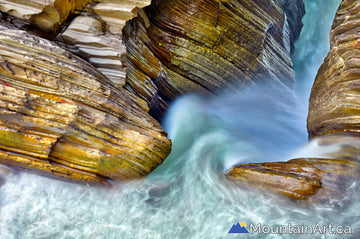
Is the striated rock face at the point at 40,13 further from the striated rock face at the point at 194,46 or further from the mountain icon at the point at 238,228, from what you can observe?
the mountain icon at the point at 238,228

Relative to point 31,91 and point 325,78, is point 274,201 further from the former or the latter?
point 31,91

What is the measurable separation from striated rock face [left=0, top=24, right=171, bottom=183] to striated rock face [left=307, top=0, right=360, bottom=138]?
4803 millimetres

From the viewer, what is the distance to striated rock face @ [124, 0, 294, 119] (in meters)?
7.54

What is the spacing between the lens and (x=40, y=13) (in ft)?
17.9

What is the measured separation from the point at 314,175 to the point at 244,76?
→ 16.7 feet

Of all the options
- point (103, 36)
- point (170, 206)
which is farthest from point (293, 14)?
point (170, 206)

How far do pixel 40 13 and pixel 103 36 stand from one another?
1.40 metres

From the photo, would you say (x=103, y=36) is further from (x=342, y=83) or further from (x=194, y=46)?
(x=342, y=83)

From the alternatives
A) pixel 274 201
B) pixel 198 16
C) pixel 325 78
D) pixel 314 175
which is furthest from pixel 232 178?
pixel 198 16

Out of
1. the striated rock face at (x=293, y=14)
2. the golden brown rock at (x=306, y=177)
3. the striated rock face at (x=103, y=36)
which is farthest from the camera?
the striated rock face at (x=293, y=14)

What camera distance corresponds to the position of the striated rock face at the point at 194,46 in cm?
754

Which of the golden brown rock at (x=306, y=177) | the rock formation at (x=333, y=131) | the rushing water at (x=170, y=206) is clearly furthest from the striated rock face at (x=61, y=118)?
the rock formation at (x=333, y=131)

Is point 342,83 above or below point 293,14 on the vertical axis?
below

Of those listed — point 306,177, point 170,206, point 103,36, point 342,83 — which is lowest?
point 170,206
